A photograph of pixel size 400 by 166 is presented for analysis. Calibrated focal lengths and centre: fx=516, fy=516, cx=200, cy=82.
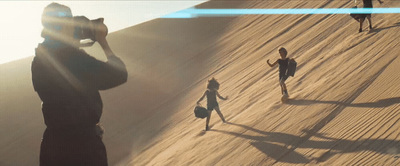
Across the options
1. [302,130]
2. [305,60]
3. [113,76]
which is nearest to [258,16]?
[305,60]

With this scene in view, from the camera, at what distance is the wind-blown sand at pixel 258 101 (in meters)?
7.67

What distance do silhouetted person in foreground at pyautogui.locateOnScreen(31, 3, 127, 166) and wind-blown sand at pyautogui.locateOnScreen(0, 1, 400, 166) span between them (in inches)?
168

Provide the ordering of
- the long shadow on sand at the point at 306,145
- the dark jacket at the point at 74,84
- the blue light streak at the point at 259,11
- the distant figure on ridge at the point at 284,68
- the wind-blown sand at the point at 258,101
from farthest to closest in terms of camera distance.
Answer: the blue light streak at the point at 259,11 < the distant figure on ridge at the point at 284,68 < the wind-blown sand at the point at 258,101 < the long shadow on sand at the point at 306,145 < the dark jacket at the point at 74,84

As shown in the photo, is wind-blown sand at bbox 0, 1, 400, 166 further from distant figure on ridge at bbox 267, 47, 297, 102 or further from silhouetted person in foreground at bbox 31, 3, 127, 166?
silhouetted person in foreground at bbox 31, 3, 127, 166

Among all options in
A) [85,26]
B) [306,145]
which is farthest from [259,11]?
[85,26]

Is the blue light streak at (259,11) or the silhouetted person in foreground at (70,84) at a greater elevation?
the silhouetted person in foreground at (70,84)

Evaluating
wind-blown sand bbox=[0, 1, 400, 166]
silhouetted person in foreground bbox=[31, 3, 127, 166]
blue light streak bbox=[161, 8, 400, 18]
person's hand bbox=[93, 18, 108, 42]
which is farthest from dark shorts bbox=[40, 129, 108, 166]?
blue light streak bbox=[161, 8, 400, 18]

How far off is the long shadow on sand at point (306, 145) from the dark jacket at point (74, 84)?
14.5 feet

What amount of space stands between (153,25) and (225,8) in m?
5.82

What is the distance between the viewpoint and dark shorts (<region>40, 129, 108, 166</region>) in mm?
2561

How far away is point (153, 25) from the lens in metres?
40.8

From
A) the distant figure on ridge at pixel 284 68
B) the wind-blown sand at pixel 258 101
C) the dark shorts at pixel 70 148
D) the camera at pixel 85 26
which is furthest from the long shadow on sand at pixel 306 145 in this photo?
the camera at pixel 85 26

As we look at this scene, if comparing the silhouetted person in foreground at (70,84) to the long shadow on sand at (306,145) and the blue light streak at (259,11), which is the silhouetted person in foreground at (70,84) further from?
the blue light streak at (259,11)

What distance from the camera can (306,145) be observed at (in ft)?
25.4
